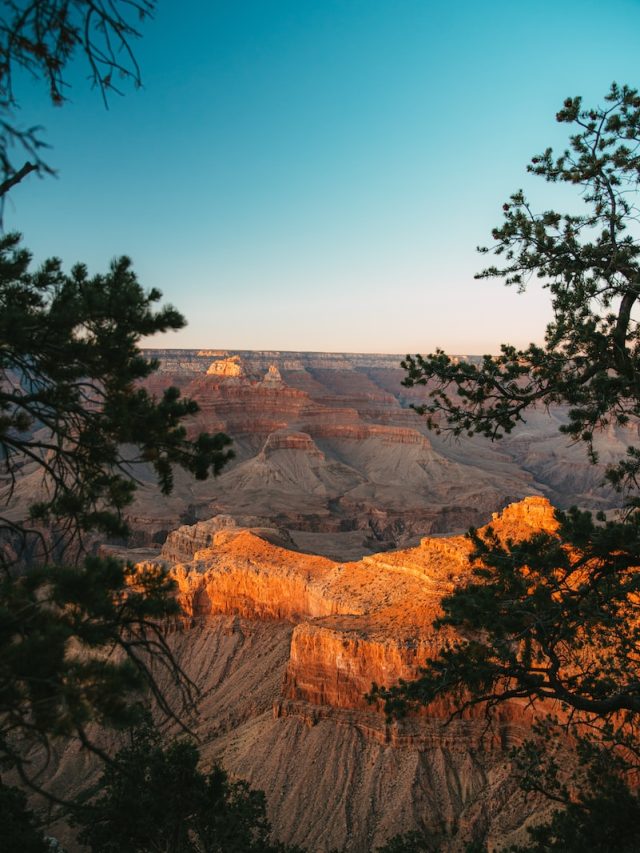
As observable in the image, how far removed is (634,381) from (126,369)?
7419mm

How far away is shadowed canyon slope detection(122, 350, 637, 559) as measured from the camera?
89.8 m

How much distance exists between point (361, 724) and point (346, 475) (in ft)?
300

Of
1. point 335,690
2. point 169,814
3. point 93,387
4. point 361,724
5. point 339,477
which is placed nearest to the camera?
point 93,387

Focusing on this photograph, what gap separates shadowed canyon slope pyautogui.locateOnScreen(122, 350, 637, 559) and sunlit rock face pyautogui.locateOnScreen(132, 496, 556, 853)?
1304 inches

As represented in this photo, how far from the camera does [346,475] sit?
118188 millimetres

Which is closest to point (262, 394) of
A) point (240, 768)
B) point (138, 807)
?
point (240, 768)

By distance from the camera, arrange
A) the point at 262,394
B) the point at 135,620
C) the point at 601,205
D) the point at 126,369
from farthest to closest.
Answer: the point at 262,394 < the point at 601,205 < the point at 126,369 < the point at 135,620

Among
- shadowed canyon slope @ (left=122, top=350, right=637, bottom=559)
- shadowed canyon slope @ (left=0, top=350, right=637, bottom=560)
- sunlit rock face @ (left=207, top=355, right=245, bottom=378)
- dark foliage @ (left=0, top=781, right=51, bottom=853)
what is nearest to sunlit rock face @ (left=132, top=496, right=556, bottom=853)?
dark foliage @ (left=0, top=781, right=51, bottom=853)

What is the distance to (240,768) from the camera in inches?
1088

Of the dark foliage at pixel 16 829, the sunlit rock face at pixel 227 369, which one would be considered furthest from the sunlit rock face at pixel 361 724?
the sunlit rock face at pixel 227 369

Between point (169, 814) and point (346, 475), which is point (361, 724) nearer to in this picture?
point (169, 814)

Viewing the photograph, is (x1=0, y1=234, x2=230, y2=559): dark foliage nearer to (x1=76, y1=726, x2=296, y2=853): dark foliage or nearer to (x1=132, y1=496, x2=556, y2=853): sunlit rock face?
(x1=76, y1=726, x2=296, y2=853): dark foliage

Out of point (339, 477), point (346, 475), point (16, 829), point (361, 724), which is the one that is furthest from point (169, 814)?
point (346, 475)

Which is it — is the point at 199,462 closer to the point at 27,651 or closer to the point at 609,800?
the point at 27,651
